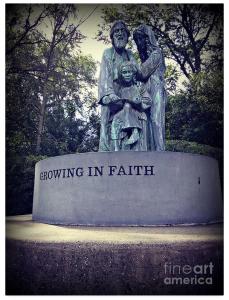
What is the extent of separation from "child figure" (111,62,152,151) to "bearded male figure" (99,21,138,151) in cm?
17

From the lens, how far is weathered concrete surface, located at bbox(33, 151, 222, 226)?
6.82 metres

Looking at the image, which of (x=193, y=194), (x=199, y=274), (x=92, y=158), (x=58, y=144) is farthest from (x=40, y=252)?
(x=58, y=144)

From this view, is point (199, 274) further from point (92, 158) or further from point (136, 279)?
point (92, 158)

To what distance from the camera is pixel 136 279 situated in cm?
435

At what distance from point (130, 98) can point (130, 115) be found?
0.45 metres

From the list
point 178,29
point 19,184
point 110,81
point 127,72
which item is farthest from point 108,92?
point 178,29

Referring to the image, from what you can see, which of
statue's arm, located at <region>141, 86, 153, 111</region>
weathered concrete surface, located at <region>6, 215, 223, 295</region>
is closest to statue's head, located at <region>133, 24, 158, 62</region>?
statue's arm, located at <region>141, 86, 153, 111</region>

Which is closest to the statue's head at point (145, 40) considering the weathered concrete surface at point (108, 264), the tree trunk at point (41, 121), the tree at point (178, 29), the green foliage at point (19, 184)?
the weathered concrete surface at point (108, 264)

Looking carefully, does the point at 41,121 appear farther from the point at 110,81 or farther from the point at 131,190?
the point at 131,190

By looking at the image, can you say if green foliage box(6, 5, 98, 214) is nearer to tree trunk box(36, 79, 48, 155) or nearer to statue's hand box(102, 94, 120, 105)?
tree trunk box(36, 79, 48, 155)

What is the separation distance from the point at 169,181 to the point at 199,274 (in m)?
2.62

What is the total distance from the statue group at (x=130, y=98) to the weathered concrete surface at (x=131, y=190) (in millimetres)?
1271
